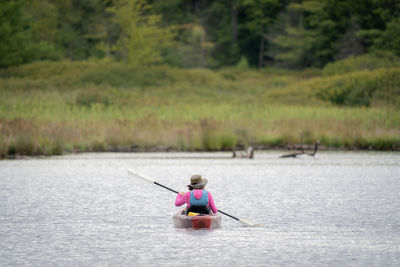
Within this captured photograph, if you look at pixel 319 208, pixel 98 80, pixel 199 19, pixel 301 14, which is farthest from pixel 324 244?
pixel 199 19

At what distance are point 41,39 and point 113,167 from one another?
158ft

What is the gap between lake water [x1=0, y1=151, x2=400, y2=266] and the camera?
9.74m

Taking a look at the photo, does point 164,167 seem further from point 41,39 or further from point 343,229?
point 41,39

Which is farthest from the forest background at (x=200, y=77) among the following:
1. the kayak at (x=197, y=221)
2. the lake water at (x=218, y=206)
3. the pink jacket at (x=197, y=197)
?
the kayak at (x=197, y=221)

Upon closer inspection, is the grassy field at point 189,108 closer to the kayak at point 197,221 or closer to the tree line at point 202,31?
the tree line at point 202,31

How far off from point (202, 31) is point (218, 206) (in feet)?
180

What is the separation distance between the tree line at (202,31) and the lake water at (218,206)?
111 ft

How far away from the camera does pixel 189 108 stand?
126ft

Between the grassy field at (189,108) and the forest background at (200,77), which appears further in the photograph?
the forest background at (200,77)

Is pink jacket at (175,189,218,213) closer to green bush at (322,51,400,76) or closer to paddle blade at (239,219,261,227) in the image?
paddle blade at (239,219,261,227)

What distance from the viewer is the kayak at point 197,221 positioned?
11.6 m

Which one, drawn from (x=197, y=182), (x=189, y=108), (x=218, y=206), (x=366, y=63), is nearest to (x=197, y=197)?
(x=197, y=182)

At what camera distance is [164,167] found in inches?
888

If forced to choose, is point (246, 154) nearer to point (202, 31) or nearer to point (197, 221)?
point (197, 221)
